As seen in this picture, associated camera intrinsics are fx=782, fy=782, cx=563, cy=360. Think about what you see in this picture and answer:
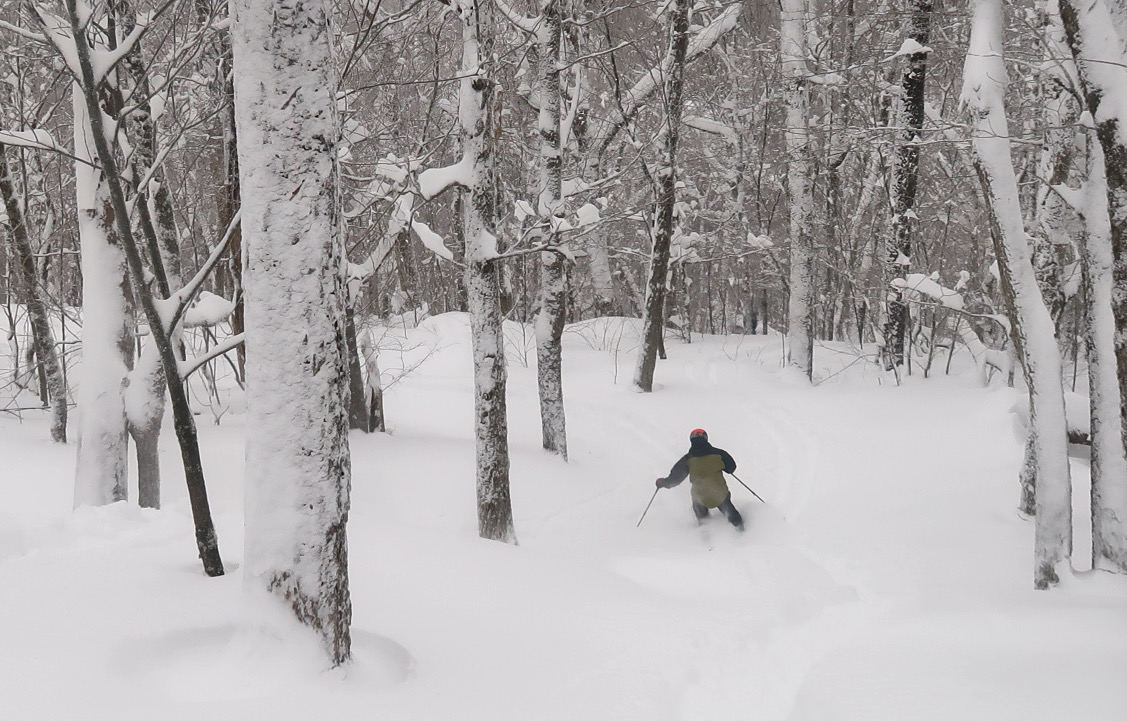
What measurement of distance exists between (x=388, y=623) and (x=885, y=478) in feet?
21.9

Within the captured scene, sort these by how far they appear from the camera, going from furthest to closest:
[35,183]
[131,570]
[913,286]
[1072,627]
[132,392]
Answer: [35,183], [913,286], [132,392], [1072,627], [131,570]

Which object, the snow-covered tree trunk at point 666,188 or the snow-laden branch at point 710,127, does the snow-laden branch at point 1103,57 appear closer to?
the snow-covered tree trunk at point 666,188

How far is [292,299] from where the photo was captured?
123 inches

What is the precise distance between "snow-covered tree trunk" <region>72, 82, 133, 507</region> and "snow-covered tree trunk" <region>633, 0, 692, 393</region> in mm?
7744

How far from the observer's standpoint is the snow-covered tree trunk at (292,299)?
3072 mm

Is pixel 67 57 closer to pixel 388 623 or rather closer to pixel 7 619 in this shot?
pixel 7 619

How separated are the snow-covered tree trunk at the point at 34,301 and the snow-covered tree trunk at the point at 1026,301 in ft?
34.7

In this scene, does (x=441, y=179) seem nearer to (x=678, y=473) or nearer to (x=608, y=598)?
(x=608, y=598)

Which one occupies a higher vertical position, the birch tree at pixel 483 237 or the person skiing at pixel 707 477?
the birch tree at pixel 483 237

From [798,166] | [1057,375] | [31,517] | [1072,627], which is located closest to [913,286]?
[1057,375]

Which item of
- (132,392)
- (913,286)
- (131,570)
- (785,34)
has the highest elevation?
(785,34)

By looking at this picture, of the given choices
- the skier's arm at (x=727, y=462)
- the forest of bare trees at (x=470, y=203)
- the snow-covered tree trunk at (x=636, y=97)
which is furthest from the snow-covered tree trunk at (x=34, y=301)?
the skier's arm at (x=727, y=462)

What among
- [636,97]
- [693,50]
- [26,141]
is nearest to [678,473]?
[26,141]

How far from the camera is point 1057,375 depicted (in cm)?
568
